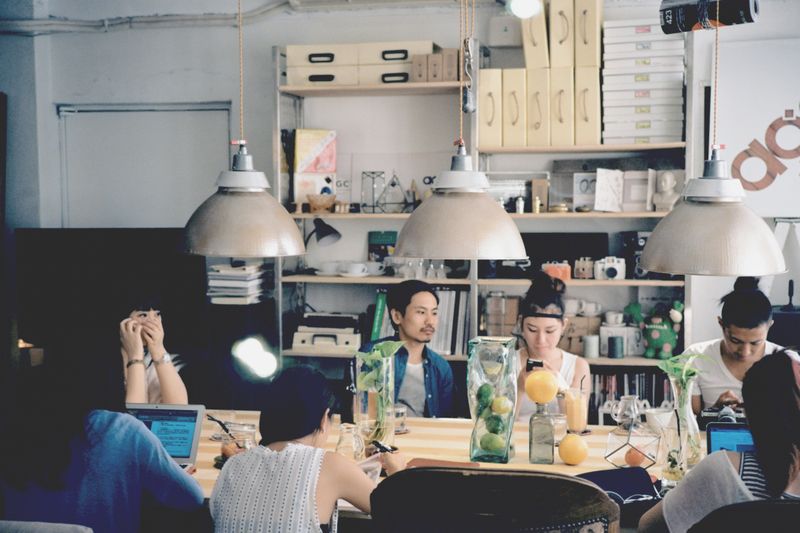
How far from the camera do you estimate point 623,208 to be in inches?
169

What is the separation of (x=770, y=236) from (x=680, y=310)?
202 cm

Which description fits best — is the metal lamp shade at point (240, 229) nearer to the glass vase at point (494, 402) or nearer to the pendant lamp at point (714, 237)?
the glass vase at point (494, 402)

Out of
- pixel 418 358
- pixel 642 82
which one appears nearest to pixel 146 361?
pixel 418 358

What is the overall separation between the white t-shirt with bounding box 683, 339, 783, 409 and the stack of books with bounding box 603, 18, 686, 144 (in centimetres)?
127

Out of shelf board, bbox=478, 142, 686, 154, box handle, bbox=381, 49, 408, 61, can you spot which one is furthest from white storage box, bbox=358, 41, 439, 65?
shelf board, bbox=478, 142, 686, 154

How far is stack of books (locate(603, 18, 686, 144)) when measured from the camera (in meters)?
4.09

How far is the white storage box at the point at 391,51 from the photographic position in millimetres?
4312

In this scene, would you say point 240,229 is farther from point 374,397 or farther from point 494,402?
point 494,402

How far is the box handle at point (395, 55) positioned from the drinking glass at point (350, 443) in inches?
90.2

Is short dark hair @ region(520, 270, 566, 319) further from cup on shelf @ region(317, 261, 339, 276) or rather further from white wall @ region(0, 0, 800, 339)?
white wall @ region(0, 0, 800, 339)

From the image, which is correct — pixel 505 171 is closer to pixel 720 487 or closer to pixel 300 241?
pixel 300 241

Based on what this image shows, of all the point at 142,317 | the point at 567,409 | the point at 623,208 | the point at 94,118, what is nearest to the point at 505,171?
the point at 623,208

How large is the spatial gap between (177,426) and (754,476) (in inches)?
68.0

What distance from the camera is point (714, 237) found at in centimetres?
223
